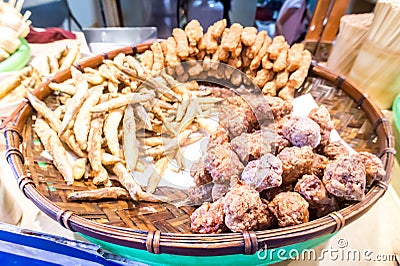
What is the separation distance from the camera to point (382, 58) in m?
1.35

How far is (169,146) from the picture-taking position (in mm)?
1174

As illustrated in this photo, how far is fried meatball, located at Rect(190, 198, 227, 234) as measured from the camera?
80 centimetres

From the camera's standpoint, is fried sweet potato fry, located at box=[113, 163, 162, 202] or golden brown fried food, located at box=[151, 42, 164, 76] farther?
golden brown fried food, located at box=[151, 42, 164, 76]

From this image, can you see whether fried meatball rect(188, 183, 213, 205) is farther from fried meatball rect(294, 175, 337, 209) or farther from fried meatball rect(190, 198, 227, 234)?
fried meatball rect(294, 175, 337, 209)

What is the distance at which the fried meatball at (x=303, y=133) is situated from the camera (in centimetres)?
91

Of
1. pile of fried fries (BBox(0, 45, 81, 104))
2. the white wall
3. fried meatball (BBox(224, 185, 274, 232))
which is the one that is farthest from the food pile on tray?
the white wall

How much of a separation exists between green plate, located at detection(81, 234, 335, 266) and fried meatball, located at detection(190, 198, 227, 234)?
78mm

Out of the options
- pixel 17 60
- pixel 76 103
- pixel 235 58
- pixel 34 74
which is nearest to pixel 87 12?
pixel 17 60

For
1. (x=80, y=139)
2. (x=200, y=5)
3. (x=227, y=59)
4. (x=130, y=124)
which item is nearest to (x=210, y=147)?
(x=130, y=124)

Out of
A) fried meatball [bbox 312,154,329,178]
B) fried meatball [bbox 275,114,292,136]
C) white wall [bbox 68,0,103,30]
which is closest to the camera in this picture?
fried meatball [bbox 312,154,329,178]

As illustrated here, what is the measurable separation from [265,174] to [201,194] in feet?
0.81

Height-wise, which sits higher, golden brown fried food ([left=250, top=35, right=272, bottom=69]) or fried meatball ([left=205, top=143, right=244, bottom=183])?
golden brown fried food ([left=250, top=35, right=272, bottom=69])

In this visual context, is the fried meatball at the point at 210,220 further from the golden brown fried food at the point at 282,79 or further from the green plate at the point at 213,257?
the golden brown fried food at the point at 282,79

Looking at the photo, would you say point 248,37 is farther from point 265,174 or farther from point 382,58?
point 265,174
